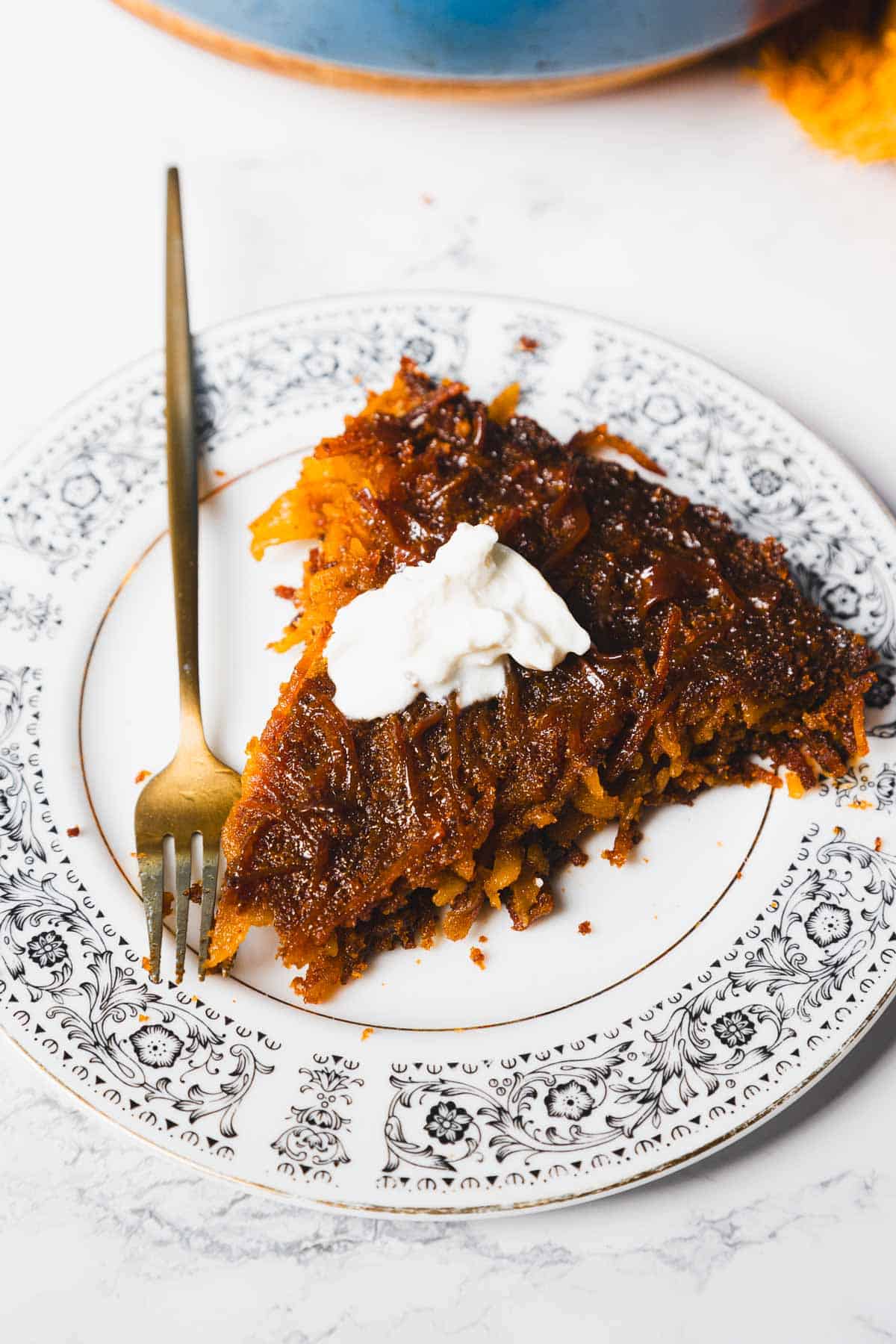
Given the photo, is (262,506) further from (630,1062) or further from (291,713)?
(630,1062)

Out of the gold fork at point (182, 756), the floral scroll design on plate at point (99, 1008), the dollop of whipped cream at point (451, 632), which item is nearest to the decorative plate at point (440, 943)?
the floral scroll design on plate at point (99, 1008)

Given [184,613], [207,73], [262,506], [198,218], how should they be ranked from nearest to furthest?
[184,613], [262,506], [198,218], [207,73]

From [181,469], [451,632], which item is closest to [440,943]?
[451,632]

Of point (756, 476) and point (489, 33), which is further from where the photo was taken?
point (489, 33)

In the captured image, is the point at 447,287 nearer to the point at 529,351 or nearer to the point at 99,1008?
the point at 529,351

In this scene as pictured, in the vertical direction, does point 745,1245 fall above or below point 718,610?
below

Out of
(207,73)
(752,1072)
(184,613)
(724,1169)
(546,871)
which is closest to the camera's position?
(752,1072)

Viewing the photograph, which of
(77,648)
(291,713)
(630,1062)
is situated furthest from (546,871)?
(77,648)
